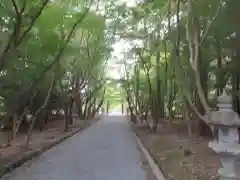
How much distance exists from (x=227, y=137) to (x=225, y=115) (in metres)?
0.34

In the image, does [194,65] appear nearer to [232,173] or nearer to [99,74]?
[232,173]

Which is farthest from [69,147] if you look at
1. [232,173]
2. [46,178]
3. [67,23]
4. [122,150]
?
[232,173]

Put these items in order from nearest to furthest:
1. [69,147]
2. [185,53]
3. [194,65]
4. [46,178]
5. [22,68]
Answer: [194,65] → [46,178] → [22,68] → [69,147] → [185,53]

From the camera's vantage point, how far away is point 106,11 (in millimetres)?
22344

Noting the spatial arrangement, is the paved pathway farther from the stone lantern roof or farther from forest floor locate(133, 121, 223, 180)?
the stone lantern roof

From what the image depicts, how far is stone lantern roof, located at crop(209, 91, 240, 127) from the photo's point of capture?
6.07m

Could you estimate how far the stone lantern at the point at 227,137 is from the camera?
19.8 feet

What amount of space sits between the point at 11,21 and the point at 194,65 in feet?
20.0

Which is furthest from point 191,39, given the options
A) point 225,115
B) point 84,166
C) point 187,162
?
point 84,166

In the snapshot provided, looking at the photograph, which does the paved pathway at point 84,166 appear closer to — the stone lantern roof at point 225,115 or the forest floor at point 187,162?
the forest floor at point 187,162

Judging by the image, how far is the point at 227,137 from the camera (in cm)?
617

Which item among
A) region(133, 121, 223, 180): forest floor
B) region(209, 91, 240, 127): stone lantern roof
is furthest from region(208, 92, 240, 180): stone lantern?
region(133, 121, 223, 180): forest floor

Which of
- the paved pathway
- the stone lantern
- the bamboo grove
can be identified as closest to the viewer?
the stone lantern

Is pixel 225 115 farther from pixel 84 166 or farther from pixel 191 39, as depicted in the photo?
pixel 84 166
